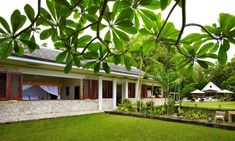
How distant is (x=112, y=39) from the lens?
1.23 metres

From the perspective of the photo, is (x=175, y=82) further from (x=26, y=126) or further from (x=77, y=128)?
(x=26, y=126)

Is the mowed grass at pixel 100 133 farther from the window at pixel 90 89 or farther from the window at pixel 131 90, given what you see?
the window at pixel 131 90

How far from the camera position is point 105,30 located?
1190 millimetres

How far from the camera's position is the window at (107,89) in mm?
17562

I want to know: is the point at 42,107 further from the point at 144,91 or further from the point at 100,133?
the point at 144,91

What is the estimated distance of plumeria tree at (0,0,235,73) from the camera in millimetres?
1084

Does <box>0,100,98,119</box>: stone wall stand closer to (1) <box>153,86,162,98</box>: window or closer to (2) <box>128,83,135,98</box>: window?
(2) <box>128,83,135,98</box>: window

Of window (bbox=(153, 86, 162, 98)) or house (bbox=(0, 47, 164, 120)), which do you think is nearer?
house (bbox=(0, 47, 164, 120))

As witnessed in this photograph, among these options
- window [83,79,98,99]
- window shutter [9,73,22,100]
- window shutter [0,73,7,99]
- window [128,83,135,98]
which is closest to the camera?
window shutter [0,73,7,99]

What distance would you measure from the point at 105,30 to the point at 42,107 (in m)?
12.7

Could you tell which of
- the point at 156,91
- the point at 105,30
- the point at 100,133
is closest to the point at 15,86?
the point at 100,133

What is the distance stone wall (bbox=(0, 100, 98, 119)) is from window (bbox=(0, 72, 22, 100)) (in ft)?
0.99

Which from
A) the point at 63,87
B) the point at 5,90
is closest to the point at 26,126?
the point at 5,90

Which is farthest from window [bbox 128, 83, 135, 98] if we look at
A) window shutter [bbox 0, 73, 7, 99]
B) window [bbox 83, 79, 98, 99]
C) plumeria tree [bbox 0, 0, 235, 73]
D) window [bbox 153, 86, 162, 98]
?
plumeria tree [bbox 0, 0, 235, 73]
